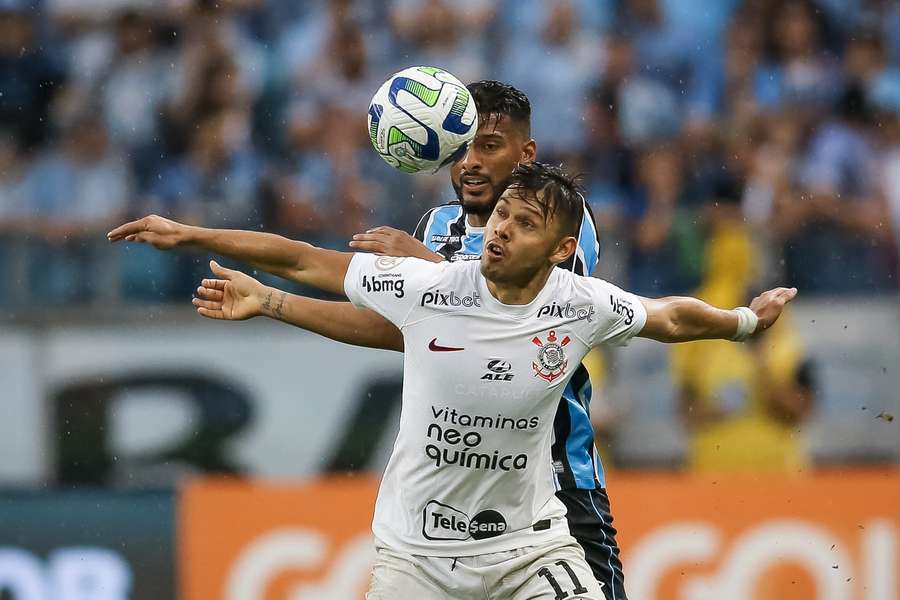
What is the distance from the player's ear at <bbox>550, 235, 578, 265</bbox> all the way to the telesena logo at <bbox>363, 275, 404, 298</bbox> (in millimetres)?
598

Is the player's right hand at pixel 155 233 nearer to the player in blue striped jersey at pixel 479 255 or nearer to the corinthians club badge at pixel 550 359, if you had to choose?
the player in blue striped jersey at pixel 479 255

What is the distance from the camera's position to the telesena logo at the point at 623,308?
6.15m

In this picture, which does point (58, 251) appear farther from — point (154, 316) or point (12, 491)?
point (12, 491)

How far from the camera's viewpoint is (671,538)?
33.3 ft

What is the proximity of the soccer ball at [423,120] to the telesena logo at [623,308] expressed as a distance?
3.01 ft

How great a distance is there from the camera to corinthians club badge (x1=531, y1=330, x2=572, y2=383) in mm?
5988

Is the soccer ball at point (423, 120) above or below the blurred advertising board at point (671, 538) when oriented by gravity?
above

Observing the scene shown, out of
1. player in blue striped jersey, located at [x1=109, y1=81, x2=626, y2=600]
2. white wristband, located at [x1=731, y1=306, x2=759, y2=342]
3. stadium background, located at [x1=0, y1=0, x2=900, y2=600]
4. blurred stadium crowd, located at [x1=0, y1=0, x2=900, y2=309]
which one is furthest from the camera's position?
blurred stadium crowd, located at [x1=0, y1=0, x2=900, y2=309]

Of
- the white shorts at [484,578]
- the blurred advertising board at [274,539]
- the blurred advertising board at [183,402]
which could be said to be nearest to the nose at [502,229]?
the white shorts at [484,578]

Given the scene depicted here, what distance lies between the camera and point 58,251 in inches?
431

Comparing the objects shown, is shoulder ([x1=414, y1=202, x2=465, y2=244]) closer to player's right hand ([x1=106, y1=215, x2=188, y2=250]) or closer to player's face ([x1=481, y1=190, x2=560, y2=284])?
player's face ([x1=481, y1=190, x2=560, y2=284])

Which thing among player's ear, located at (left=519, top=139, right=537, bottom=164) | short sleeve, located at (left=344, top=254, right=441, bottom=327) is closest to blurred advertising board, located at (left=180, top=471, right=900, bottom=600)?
player's ear, located at (left=519, top=139, right=537, bottom=164)

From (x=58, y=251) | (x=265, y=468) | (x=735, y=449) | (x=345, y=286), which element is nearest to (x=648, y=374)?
(x=735, y=449)

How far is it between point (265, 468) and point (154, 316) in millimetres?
1316
